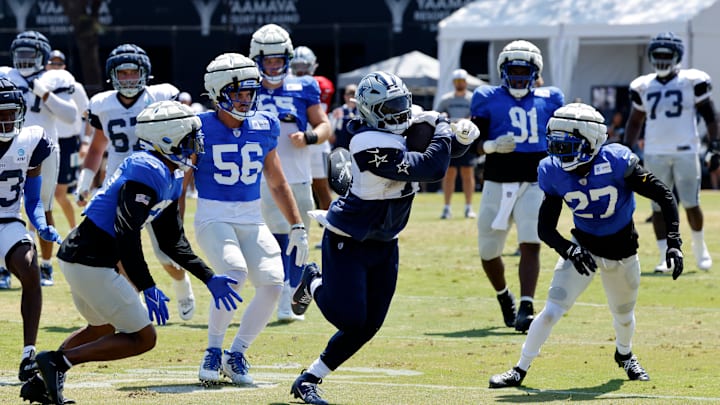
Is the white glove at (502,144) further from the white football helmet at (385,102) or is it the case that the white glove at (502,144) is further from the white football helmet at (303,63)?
the white football helmet at (303,63)

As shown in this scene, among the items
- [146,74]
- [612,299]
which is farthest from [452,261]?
[612,299]

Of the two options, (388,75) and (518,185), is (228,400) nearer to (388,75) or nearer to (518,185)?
(388,75)

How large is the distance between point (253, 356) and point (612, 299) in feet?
7.92

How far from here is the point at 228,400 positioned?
6953 mm

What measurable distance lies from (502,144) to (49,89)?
453cm

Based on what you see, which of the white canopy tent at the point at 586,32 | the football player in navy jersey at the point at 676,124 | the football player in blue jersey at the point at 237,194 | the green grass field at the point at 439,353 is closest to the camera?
the green grass field at the point at 439,353

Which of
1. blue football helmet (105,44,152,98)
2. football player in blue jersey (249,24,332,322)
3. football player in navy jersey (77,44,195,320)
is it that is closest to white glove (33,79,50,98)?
football player in navy jersey (77,44,195,320)

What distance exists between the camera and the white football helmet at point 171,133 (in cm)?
690

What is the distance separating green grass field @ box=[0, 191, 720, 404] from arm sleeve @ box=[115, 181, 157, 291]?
72 cm

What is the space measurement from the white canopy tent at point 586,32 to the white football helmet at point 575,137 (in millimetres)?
17149

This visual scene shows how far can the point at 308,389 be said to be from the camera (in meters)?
6.95

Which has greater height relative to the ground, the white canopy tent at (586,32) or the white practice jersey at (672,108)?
the white practice jersey at (672,108)

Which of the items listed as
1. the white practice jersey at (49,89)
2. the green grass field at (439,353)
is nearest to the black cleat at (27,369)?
the green grass field at (439,353)

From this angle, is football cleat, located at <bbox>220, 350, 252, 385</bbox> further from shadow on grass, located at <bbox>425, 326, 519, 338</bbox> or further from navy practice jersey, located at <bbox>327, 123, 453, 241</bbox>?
shadow on grass, located at <bbox>425, 326, 519, 338</bbox>
